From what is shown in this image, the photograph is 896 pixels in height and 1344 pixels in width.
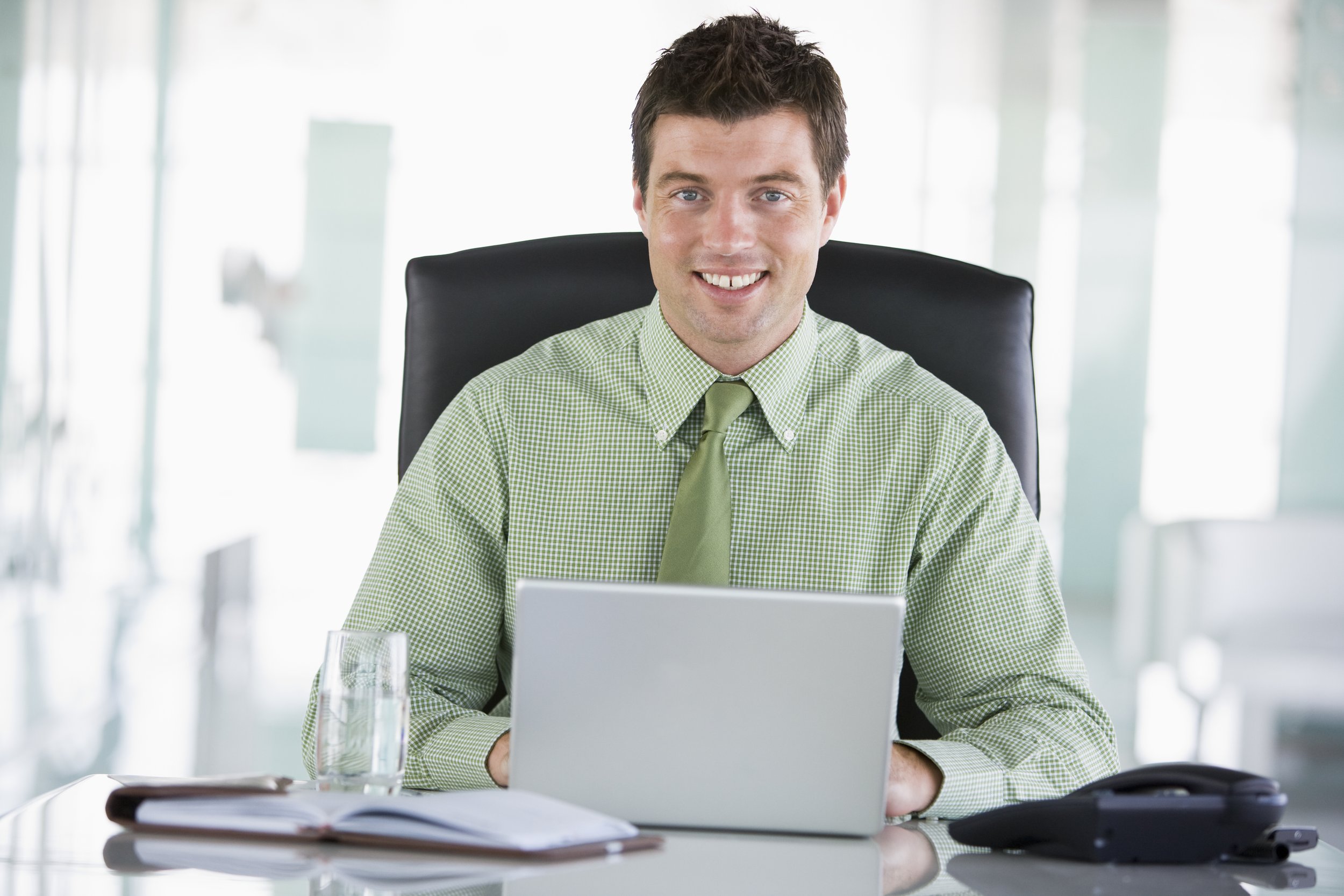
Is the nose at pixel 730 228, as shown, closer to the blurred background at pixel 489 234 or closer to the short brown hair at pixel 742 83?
the short brown hair at pixel 742 83

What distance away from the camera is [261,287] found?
471 cm

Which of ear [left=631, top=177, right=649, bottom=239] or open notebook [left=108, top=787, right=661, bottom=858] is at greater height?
ear [left=631, top=177, right=649, bottom=239]

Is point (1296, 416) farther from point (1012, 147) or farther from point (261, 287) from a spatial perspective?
point (261, 287)

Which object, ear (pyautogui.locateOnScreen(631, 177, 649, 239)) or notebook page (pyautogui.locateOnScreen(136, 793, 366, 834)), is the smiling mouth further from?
notebook page (pyautogui.locateOnScreen(136, 793, 366, 834))

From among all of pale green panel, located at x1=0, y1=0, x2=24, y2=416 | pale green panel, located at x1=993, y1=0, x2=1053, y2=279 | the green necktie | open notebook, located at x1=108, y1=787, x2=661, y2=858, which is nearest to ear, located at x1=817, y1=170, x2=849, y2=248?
the green necktie

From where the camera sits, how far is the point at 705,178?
1576 mm

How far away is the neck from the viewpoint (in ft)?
5.27

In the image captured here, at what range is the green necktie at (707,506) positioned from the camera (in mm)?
1451

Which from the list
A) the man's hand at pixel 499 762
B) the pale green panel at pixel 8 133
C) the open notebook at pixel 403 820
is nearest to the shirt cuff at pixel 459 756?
the man's hand at pixel 499 762

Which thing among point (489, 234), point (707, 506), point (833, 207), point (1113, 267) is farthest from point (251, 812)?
point (1113, 267)

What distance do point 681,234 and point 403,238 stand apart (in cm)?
333

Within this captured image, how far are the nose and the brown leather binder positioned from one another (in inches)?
32.2

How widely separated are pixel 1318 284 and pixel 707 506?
3937mm

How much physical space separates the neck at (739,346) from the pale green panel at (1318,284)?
3689mm
